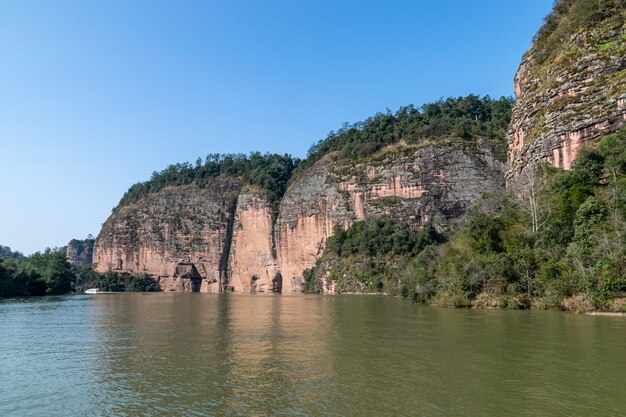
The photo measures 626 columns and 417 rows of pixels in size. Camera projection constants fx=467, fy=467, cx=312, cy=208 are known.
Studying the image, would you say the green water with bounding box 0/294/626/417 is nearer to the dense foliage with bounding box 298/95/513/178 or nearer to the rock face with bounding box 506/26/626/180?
the rock face with bounding box 506/26/626/180

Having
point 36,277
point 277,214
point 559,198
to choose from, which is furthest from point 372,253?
point 36,277

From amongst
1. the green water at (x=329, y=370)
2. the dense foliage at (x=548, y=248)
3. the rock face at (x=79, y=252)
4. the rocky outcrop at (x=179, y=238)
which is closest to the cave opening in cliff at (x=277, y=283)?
the rocky outcrop at (x=179, y=238)

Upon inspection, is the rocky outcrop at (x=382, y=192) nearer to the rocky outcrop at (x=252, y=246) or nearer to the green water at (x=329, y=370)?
the rocky outcrop at (x=252, y=246)

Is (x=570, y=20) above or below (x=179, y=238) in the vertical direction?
above

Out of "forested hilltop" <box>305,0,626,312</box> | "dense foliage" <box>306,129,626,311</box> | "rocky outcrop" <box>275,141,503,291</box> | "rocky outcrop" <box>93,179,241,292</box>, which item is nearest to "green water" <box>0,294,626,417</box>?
"dense foliage" <box>306,129,626,311</box>

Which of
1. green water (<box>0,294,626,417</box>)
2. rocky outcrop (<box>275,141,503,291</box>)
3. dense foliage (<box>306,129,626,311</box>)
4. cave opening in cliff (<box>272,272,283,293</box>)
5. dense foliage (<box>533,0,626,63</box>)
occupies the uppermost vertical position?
dense foliage (<box>533,0,626,63</box>)

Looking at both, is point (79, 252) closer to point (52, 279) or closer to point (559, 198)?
point (52, 279)

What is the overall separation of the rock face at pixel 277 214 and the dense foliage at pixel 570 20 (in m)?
29.7

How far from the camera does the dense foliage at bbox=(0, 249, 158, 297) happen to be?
Answer: 249 feet

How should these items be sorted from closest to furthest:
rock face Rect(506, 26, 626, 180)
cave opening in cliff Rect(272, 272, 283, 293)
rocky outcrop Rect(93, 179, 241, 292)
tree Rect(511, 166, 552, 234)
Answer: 1. tree Rect(511, 166, 552, 234)
2. rock face Rect(506, 26, 626, 180)
3. cave opening in cliff Rect(272, 272, 283, 293)
4. rocky outcrop Rect(93, 179, 241, 292)

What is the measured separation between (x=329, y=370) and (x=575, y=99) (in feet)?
130

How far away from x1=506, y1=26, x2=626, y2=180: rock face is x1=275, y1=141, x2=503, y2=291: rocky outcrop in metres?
32.5

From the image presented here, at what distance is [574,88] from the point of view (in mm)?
44094

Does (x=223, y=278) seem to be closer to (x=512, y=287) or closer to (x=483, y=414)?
(x=512, y=287)
